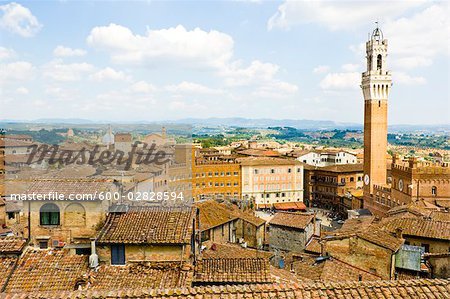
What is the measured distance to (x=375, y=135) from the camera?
5691 centimetres

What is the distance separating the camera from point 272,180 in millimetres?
70188

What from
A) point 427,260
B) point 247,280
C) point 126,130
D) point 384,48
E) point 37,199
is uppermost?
point 384,48

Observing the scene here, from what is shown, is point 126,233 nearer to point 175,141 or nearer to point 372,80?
point 175,141

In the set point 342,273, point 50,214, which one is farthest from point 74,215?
point 342,273

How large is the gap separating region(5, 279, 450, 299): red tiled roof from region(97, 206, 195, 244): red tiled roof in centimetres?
481

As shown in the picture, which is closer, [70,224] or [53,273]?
[53,273]

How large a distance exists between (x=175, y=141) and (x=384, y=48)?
41.5 meters

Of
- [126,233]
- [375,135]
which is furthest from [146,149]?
[375,135]

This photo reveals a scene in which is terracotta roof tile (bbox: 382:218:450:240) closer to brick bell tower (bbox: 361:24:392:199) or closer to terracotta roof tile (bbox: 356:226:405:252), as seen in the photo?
terracotta roof tile (bbox: 356:226:405:252)

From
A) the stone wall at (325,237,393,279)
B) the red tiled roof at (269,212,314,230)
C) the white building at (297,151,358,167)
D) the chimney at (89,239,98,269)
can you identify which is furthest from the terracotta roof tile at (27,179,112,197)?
the white building at (297,151,358,167)

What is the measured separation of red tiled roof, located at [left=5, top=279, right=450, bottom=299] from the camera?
674 centimetres

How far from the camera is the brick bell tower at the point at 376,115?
186 ft

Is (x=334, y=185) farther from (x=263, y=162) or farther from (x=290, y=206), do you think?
(x=263, y=162)

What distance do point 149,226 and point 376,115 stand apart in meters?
50.9
